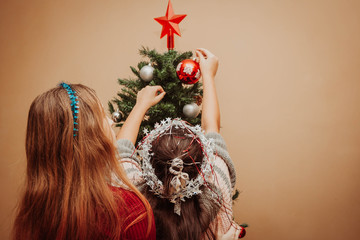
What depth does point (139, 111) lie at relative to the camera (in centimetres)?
92

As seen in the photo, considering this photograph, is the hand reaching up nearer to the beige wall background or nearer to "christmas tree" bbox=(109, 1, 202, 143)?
"christmas tree" bbox=(109, 1, 202, 143)

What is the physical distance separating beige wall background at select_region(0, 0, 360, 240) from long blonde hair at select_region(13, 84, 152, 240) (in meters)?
0.95

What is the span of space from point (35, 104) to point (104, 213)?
34 centimetres

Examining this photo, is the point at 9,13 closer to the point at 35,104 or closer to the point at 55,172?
the point at 35,104

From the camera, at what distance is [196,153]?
0.62 m

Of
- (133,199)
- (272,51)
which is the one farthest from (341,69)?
(133,199)

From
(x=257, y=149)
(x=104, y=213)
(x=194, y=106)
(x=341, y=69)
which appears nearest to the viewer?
(x=104, y=213)

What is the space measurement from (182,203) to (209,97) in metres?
0.42

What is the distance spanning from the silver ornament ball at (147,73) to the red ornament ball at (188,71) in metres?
0.12

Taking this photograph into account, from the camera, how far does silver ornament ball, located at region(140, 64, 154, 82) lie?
950mm

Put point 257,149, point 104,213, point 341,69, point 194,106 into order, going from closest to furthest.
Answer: point 104,213, point 194,106, point 341,69, point 257,149

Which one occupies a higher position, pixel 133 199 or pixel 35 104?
pixel 35 104

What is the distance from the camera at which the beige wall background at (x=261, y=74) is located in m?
1.38

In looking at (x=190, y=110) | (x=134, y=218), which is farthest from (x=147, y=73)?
(x=134, y=218)
